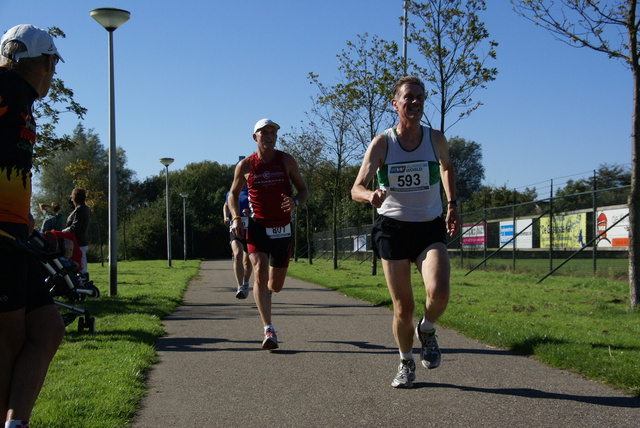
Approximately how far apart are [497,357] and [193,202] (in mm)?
75061

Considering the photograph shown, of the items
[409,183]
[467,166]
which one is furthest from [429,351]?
[467,166]

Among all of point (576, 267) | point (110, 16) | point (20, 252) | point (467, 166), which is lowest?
point (576, 267)

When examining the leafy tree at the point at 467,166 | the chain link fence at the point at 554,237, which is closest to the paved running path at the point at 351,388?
the chain link fence at the point at 554,237

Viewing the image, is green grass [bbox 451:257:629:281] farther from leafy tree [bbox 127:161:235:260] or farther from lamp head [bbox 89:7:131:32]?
leafy tree [bbox 127:161:235:260]

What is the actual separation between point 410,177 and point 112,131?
10.5 metres

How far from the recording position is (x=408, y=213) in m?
4.82

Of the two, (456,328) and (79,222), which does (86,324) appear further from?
(79,222)

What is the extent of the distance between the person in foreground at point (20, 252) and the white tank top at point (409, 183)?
2.61 metres

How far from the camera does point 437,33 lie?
50.1 ft

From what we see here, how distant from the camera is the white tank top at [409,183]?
4824 mm

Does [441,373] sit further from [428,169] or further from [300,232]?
[300,232]

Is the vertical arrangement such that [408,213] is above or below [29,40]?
below

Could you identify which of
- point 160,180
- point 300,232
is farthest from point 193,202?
point 300,232

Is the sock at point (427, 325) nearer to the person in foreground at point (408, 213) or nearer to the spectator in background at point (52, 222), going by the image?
the person in foreground at point (408, 213)
